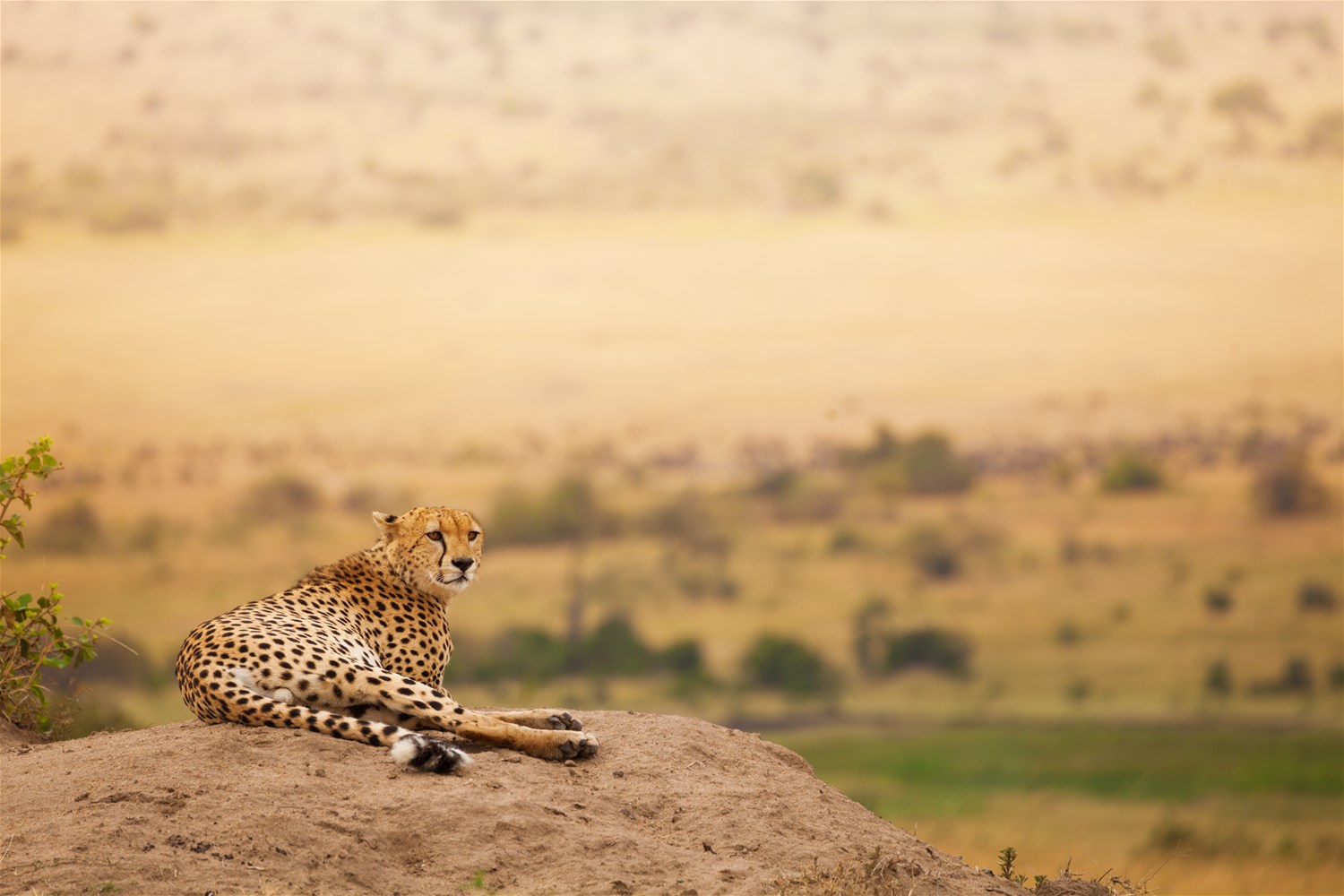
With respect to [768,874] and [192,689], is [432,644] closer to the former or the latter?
[192,689]

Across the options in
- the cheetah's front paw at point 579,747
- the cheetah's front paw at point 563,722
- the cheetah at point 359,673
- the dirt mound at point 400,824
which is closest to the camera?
the dirt mound at point 400,824

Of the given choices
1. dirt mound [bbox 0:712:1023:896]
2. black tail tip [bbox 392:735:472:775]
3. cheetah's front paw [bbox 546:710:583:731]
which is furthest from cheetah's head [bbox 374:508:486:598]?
black tail tip [bbox 392:735:472:775]

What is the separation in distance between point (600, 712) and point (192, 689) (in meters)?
2.05

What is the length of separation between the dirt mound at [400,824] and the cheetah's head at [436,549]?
118cm

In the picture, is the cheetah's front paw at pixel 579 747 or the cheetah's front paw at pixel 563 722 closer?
the cheetah's front paw at pixel 579 747

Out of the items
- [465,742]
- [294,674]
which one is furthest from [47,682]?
[465,742]

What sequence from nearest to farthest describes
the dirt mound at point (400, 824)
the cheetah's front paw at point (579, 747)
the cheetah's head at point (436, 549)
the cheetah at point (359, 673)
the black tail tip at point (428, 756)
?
the dirt mound at point (400, 824)
the black tail tip at point (428, 756)
the cheetah at point (359, 673)
the cheetah's front paw at point (579, 747)
the cheetah's head at point (436, 549)

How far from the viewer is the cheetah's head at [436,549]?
22.3 feet

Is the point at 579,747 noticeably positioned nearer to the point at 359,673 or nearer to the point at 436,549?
the point at 359,673

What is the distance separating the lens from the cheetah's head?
680 centimetres

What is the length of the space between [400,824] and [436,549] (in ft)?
6.32

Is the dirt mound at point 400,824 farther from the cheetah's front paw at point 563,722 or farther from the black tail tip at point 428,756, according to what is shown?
the cheetah's front paw at point 563,722

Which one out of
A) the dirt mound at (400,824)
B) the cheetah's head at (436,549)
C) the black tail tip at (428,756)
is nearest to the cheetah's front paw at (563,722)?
the dirt mound at (400,824)

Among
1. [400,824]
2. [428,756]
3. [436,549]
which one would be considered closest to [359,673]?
[428,756]
